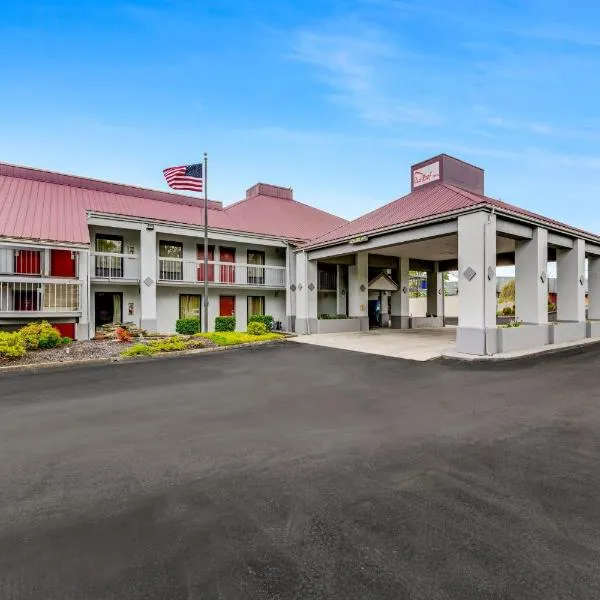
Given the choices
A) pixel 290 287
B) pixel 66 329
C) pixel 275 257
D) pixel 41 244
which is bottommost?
pixel 66 329

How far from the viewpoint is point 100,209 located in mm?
18891

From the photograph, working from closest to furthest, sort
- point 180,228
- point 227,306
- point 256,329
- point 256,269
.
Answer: point 256,329
point 180,228
point 227,306
point 256,269

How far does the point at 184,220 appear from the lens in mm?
20766

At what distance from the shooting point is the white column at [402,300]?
25062 millimetres

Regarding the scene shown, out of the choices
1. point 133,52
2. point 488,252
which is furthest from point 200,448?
point 133,52

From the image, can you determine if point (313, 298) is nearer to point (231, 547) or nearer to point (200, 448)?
point (200, 448)

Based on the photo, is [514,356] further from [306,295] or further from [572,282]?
[306,295]

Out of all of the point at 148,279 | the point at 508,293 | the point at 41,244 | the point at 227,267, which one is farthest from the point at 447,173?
the point at 508,293

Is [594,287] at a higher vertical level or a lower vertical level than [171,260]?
lower

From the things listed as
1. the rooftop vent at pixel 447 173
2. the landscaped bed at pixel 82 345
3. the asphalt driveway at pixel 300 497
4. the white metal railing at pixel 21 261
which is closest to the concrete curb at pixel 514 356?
the asphalt driveway at pixel 300 497

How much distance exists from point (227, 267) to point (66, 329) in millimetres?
8960

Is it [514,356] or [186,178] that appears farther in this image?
[186,178]

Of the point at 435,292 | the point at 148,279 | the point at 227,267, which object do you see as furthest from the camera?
the point at 435,292

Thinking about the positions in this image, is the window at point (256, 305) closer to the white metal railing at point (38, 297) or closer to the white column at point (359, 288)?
the white column at point (359, 288)
